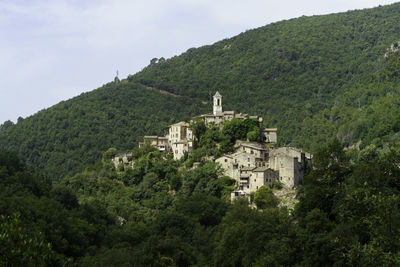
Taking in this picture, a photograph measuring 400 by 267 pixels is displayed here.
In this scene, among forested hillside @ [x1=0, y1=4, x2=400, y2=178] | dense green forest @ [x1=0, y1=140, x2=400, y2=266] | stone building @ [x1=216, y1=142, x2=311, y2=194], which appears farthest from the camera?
forested hillside @ [x1=0, y1=4, x2=400, y2=178]

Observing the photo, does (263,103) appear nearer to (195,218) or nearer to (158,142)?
(158,142)

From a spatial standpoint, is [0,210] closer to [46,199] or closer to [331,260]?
[46,199]

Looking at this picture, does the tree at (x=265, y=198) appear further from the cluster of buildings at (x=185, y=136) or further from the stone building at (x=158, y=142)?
the stone building at (x=158, y=142)

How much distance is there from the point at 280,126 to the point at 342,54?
179 feet

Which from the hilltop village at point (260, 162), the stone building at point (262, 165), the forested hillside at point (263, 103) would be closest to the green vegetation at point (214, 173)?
the forested hillside at point (263, 103)

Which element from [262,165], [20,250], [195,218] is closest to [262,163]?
[262,165]

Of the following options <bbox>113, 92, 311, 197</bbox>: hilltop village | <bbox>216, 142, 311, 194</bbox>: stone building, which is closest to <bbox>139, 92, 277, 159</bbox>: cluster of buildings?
<bbox>113, 92, 311, 197</bbox>: hilltop village

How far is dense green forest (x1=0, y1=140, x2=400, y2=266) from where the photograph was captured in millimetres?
44812

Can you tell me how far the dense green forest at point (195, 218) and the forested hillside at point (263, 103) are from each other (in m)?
33.6

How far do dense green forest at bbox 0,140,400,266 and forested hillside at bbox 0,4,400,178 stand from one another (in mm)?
33601

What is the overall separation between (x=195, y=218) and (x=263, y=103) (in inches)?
3653

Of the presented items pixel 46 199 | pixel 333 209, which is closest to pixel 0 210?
pixel 46 199

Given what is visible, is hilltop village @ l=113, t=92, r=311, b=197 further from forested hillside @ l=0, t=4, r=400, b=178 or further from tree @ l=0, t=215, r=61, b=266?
tree @ l=0, t=215, r=61, b=266

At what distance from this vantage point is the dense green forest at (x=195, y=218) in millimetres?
44812
